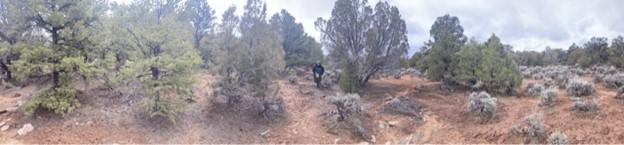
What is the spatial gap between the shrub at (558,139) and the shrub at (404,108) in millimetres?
5568

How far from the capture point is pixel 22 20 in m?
13.2

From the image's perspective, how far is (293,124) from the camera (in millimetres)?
15492

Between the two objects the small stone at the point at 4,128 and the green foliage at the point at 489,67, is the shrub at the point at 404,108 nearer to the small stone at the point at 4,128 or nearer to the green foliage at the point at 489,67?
the green foliage at the point at 489,67

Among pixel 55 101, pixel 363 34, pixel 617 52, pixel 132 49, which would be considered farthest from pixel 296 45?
pixel 617 52

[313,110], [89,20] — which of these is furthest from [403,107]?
[89,20]

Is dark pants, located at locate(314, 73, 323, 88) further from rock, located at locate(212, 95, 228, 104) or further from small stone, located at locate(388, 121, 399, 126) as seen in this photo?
small stone, located at locate(388, 121, 399, 126)

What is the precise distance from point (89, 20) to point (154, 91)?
4.01m

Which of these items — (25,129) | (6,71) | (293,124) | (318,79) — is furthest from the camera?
(318,79)

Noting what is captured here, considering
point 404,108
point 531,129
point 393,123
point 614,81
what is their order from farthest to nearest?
point 404,108
point 614,81
point 393,123
point 531,129

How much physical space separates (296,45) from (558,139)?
17.3 metres

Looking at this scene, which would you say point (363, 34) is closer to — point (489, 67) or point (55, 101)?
point (489, 67)

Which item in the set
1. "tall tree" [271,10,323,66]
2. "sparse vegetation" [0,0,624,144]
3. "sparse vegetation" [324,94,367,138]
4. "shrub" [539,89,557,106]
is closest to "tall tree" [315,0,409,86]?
"sparse vegetation" [0,0,624,144]

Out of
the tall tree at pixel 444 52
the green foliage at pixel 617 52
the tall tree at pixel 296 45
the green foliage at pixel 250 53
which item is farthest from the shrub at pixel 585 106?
the green foliage at pixel 617 52

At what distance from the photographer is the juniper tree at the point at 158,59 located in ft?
44.0
